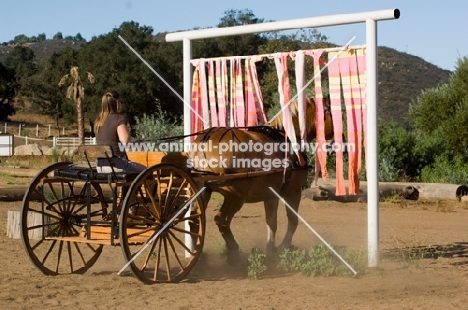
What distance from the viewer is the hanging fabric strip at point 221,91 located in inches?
436

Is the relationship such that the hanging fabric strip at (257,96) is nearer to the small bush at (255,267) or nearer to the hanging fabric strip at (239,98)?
the hanging fabric strip at (239,98)

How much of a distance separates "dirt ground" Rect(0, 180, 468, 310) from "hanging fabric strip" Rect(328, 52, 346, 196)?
1.16 meters

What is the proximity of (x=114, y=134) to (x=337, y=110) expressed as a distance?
9.74 ft

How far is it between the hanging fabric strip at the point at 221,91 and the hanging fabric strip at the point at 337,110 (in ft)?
5.26

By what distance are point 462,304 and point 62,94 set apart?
203 ft

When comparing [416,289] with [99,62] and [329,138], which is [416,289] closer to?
[329,138]

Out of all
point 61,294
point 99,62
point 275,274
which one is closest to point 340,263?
point 275,274

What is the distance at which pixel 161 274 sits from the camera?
368 inches

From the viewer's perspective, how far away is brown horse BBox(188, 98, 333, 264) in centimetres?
948

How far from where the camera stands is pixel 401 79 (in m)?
71.6

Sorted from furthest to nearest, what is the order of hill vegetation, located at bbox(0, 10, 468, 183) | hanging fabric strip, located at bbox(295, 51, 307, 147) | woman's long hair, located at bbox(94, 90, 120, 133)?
hill vegetation, located at bbox(0, 10, 468, 183) → hanging fabric strip, located at bbox(295, 51, 307, 147) → woman's long hair, located at bbox(94, 90, 120, 133)

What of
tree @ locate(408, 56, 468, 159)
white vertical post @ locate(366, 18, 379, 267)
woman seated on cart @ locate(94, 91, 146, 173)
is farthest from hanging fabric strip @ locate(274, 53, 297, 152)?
tree @ locate(408, 56, 468, 159)

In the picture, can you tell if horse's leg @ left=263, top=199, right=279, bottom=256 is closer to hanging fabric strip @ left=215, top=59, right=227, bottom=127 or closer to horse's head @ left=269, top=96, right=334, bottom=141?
horse's head @ left=269, top=96, right=334, bottom=141

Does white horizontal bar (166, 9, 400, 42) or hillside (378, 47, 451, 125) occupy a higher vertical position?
hillside (378, 47, 451, 125)
